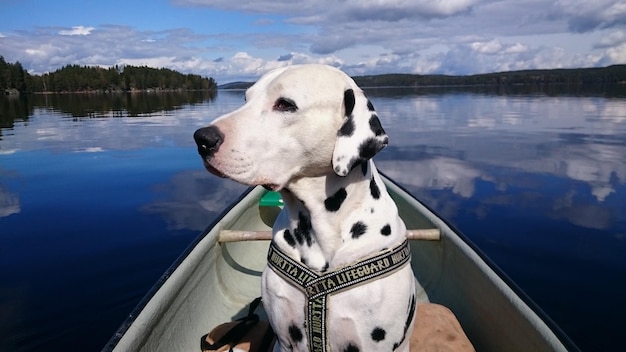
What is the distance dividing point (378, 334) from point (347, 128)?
1210mm

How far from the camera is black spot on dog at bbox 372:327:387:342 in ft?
8.50

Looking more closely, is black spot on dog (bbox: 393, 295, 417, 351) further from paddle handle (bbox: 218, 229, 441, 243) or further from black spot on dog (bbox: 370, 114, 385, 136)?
paddle handle (bbox: 218, 229, 441, 243)

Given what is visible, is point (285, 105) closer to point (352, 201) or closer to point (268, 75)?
point (268, 75)

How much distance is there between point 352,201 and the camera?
2672 millimetres


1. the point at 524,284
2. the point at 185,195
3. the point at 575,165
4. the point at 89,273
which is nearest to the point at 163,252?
the point at 89,273

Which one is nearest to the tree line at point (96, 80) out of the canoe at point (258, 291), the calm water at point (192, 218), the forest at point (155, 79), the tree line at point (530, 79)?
the forest at point (155, 79)

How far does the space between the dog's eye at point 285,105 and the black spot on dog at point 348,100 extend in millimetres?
293

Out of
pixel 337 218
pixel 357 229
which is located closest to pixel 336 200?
pixel 337 218

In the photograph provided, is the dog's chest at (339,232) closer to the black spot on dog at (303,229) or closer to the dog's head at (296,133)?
the black spot on dog at (303,229)

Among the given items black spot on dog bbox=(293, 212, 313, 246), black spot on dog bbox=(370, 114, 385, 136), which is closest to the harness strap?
black spot on dog bbox=(293, 212, 313, 246)

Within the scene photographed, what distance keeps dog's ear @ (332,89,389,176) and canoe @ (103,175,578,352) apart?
169 centimetres

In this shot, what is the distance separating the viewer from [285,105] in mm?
2539

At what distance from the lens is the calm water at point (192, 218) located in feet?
21.2

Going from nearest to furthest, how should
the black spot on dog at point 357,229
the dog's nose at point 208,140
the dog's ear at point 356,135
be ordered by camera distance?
the dog's nose at point 208,140 < the dog's ear at point 356,135 < the black spot on dog at point 357,229
